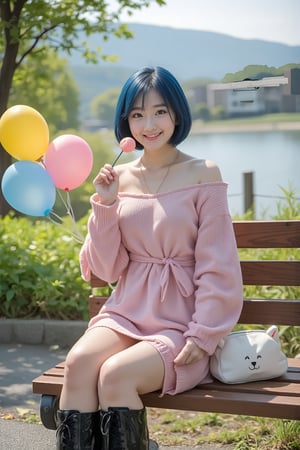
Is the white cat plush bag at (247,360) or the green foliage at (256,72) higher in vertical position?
the green foliage at (256,72)

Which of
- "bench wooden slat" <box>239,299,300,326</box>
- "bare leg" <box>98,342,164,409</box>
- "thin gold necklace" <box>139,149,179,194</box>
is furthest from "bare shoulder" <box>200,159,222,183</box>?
"bare leg" <box>98,342,164,409</box>

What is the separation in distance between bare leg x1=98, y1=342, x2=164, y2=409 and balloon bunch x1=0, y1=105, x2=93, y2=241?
0.86 m

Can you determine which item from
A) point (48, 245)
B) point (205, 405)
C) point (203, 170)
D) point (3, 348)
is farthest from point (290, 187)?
point (205, 405)

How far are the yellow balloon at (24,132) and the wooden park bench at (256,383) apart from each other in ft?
2.09

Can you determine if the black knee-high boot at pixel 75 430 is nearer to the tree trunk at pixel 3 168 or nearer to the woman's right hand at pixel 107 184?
the woman's right hand at pixel 107 184

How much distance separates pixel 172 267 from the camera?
2969mm

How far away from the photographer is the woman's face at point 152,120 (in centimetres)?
301

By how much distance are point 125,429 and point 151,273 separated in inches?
25.1

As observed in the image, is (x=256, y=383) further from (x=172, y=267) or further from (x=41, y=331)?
(x=41, y=331)

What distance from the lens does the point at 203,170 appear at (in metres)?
3.01

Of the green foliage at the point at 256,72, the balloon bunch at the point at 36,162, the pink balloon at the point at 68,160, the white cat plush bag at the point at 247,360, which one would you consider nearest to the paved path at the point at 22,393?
the white cat plush bag at the point at 247,360

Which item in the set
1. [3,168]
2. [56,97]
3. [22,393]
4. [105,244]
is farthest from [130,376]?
[56,97]

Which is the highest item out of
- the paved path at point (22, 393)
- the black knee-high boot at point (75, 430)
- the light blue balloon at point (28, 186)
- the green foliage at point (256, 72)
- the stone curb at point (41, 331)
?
the green foliage at point (256, 72)

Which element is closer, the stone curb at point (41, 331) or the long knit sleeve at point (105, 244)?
the long knit sleeve at point (105, 244)
